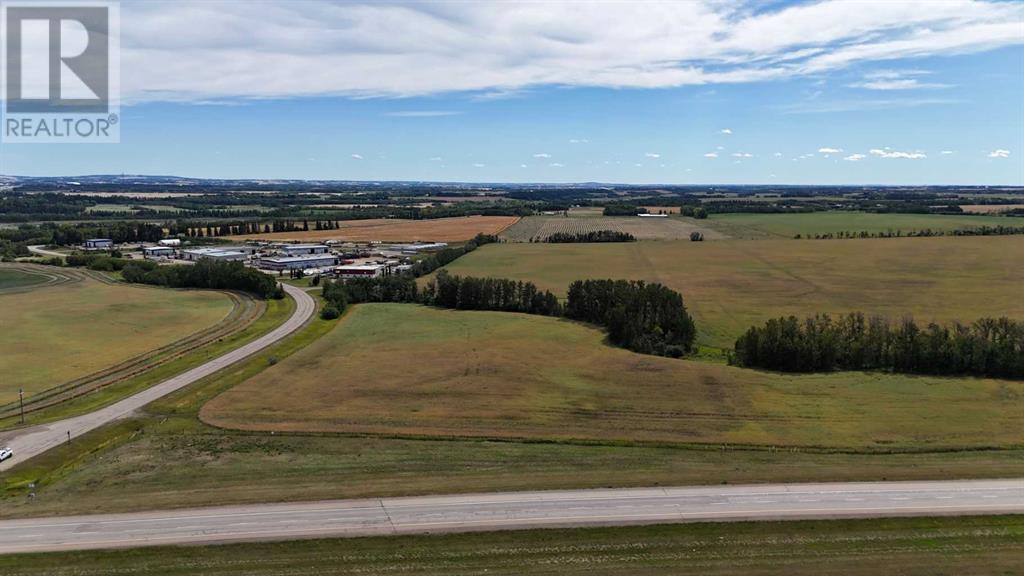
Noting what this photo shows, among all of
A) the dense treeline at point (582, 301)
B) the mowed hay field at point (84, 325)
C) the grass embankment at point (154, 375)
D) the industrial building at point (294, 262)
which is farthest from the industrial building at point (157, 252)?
the grass embankment at point (154, 375)

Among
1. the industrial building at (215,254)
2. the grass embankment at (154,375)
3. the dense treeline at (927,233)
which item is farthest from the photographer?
the dense treeline at (927,233)

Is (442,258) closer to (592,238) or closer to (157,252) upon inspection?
(592,238)

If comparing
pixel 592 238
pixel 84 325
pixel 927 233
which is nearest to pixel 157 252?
pixel 84 325

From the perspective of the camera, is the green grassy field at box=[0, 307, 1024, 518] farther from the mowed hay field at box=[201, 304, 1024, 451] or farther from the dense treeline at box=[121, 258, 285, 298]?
the dense treeline at box=[121, 258, 285, 298]

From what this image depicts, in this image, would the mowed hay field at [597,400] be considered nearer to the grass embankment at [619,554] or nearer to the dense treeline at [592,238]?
the grass embankment at [619,554]

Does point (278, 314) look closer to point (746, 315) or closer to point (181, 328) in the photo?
point (181, 328)

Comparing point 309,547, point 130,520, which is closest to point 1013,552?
point 309,547
